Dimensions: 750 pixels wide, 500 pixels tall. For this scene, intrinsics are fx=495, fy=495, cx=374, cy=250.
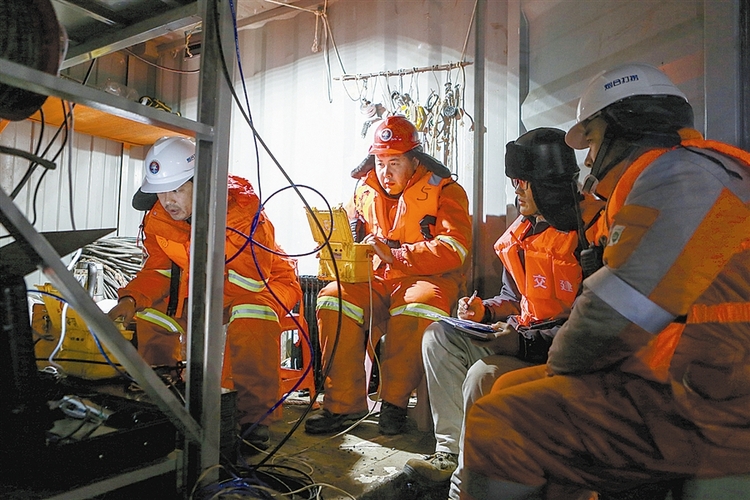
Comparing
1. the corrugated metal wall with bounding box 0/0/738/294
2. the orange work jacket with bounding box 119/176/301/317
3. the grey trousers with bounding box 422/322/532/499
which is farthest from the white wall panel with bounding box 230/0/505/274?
the grey trousers with bounding box 422/322/532/499

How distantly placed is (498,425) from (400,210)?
1.80 metres

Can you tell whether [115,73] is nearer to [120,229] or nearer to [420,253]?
[120,229]

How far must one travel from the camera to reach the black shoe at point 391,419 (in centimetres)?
245

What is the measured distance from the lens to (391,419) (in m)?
2.46

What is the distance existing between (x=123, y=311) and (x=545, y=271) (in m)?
A: 2.10

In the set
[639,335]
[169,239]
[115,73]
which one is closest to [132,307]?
[169,239]

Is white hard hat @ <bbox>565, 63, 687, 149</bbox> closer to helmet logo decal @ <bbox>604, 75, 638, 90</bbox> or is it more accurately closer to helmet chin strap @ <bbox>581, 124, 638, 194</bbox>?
helmet logo decal @ <bbox>604, 75, 638, 90</bbox>

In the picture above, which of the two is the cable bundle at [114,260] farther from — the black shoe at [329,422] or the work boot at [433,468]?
the work boot at [433,468]

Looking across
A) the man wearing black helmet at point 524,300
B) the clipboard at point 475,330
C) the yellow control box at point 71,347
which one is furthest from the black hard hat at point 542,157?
the yellow control box at point 71,347

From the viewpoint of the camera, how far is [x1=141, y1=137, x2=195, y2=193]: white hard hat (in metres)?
2.49

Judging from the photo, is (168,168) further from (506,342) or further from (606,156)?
(606,156)

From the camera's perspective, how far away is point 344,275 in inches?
105

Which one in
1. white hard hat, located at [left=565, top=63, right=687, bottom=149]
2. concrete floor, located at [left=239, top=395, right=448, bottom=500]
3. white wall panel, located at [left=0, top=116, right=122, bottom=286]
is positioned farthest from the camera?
white wall panel, located at [left=0, top=116, right=122, bottom=286]

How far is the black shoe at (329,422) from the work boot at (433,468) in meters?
0.56
